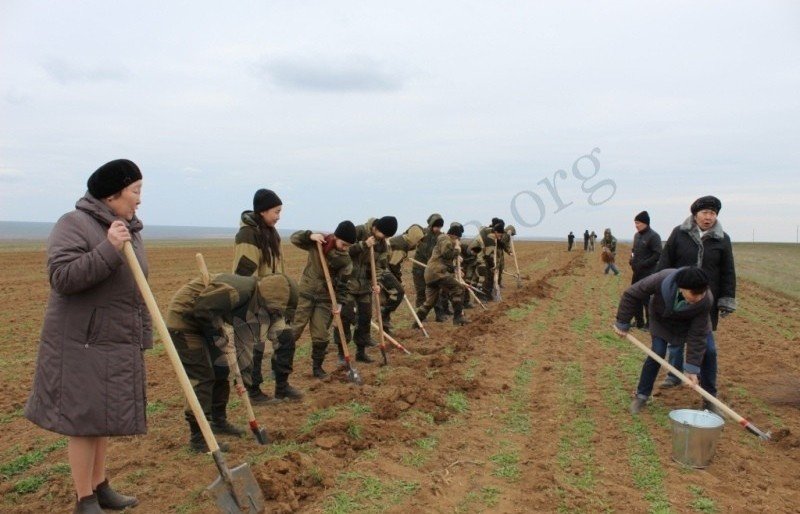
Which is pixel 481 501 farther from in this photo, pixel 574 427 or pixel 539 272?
pixel 539 272

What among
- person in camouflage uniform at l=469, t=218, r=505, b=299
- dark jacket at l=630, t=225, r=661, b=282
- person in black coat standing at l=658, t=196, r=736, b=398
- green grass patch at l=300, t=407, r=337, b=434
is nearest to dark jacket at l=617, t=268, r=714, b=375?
person in black coat standing at l=658, t=196, r=736, b=398

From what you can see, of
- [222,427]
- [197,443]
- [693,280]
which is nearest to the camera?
[197,443]

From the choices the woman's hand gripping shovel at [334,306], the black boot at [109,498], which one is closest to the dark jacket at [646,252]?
the woman's hand gripping shovel at [334,306]

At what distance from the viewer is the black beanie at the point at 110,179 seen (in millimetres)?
3082

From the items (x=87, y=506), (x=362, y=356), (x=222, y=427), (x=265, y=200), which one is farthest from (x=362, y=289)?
(x=87, y=506)

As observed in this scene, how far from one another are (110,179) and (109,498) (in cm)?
200

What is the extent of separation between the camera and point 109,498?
352cm

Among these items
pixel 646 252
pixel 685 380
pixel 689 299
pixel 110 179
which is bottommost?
pixel 685 380

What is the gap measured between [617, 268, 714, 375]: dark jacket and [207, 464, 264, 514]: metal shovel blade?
11.4ft

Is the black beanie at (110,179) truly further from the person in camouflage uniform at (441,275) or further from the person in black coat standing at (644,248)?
the person in black coat standing at (644,248)

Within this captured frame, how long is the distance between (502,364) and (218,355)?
418cm

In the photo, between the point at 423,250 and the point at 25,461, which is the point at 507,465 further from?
the point at 423,250

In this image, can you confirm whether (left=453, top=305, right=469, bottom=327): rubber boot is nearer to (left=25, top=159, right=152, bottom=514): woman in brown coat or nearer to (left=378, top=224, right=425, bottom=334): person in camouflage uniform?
(left=378, top=224, right=425, bottom=334): person in camouflage uniform

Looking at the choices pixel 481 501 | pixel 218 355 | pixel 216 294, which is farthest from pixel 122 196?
pixel 481 501
